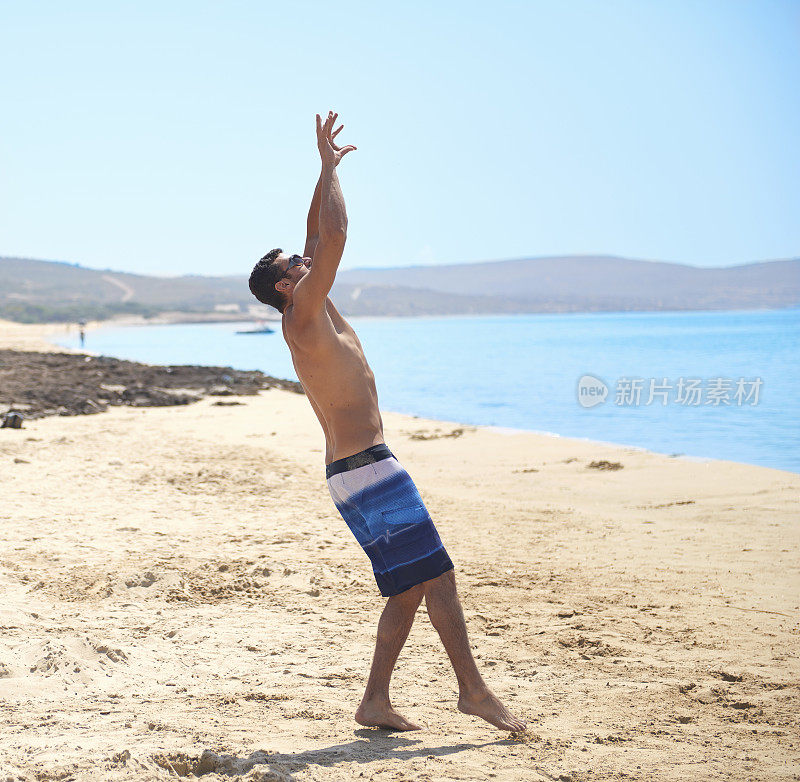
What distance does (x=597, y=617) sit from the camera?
15.9 feet

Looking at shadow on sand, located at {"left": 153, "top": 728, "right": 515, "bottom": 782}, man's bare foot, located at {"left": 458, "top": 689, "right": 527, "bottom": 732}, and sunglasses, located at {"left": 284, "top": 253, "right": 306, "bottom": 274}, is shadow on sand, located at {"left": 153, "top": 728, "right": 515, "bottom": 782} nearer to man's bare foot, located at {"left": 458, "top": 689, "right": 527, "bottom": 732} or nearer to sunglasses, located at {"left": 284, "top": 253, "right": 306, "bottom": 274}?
man's bare foot, located at {"left": 458, "top": 689, "right": 527, "bottom": 732}

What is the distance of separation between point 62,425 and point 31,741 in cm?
998

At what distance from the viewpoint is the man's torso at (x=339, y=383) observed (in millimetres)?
3332

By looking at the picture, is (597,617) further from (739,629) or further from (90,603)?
(90,603)

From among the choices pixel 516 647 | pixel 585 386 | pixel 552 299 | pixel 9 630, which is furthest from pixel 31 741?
pixel 552 299

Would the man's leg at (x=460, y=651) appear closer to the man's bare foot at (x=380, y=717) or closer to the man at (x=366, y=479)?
the man at (x=366, y=479)

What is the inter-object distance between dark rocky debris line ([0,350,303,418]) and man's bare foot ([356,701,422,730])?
11.1 m

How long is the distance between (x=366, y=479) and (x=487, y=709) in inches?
39.1

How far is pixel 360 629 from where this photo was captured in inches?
185

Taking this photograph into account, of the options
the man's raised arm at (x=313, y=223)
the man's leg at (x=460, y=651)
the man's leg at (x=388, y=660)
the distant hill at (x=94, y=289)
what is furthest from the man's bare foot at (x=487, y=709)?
the distant hill at (x=94, y=289)

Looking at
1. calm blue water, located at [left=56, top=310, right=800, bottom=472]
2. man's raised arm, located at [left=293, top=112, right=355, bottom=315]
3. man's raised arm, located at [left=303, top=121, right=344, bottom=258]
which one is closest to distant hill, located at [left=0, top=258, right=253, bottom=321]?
calm blue water, located at [left=56, top=310, right=800, bottom=472]

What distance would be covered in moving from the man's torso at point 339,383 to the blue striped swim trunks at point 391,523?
0.08 m

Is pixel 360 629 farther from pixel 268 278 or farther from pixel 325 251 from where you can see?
pixel 325 251

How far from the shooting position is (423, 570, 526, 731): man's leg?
3.29 metres
